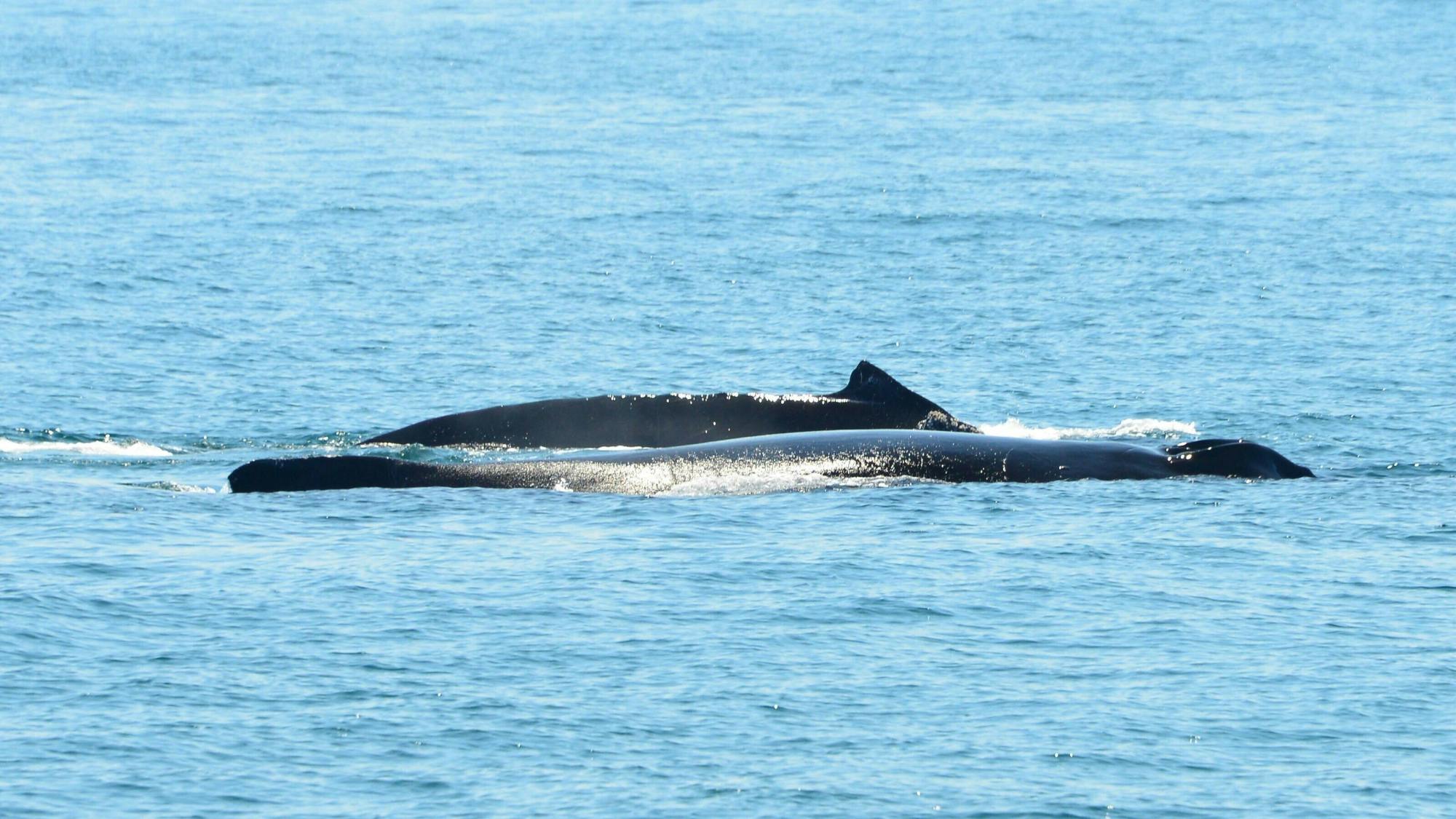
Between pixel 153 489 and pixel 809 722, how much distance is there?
926cm

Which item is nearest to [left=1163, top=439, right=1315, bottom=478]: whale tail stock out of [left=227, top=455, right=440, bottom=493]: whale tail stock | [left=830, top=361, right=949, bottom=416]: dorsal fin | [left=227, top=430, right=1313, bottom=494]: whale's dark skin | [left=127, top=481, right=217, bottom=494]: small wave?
[left=227, top=430, right=1313, bottom=494]: whale's dark skin

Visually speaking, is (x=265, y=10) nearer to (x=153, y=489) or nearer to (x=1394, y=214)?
(x=1394, y=214)

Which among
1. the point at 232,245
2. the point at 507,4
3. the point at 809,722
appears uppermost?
the point at 507,4

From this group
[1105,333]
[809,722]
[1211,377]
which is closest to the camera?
[809,722]

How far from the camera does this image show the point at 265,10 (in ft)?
300

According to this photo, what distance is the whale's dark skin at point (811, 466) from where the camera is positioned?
798 inches

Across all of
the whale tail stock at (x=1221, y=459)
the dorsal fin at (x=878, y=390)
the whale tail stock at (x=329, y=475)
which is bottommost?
the whale tail stock at (x=329, y=475)

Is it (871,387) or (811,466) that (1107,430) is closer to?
(871,387)

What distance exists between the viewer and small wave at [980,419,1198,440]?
81.4 ft

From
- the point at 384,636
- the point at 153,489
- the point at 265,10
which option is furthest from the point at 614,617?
the point at 265,10

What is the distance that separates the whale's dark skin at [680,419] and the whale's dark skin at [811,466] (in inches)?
65.6

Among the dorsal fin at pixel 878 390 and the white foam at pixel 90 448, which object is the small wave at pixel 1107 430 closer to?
the dorsal fin at pixel 878 390

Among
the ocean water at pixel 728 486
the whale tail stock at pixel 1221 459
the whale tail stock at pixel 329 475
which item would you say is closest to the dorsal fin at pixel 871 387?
the ocean water at pixel 728 486

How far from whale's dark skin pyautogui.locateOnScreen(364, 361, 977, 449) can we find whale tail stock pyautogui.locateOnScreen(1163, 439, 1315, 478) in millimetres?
2486
